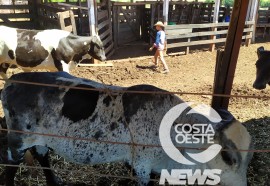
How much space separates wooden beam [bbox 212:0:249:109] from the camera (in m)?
3.74

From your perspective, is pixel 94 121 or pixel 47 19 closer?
pixel 94 121

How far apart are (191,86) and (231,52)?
14.5 feet

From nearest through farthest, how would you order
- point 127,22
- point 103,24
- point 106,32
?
point 103,24 → point 106,32 → point 127,22

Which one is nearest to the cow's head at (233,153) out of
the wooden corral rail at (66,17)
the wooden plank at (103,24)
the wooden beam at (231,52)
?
the wooden beam at (231,52)

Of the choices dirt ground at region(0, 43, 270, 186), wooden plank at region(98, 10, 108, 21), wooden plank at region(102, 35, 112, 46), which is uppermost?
wooden plank at region(98, 10, 108, 21)

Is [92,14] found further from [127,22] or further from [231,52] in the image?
[231,52]

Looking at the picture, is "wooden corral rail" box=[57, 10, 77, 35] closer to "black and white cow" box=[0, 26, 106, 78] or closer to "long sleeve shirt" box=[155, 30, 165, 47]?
"black and white cow" box=[0, 26, 106, 78]

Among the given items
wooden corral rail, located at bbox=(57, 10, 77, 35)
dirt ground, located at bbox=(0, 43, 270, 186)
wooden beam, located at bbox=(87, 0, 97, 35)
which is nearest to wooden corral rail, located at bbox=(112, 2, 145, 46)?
dirt ground, located at bbox=(0, 43, 270, 186)

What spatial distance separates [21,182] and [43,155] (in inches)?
26.9

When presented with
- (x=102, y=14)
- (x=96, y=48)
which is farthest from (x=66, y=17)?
(x=102, y=14)

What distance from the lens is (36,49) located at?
7066 mm

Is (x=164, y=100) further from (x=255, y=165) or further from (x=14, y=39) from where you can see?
(x=14, y=39)

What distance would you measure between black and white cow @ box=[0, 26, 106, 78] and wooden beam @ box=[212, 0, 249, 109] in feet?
14.4

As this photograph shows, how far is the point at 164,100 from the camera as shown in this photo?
127 inches
